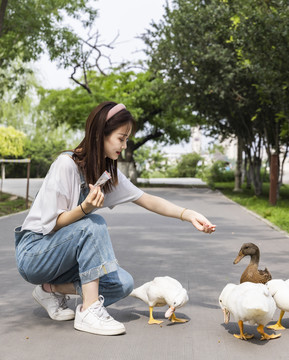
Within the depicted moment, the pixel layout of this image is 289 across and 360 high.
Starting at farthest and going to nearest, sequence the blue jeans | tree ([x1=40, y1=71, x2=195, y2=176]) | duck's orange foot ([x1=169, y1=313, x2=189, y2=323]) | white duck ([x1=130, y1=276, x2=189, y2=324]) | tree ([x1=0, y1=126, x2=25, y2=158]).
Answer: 1. tree ([x1=0, y1=126, x2=25, y2=158])
2. tree ([x1=40, y1=71, x2=195, y2=176])
3. duck's orange foot ([x1=169, y1=313, x2=189, y2=323])
4. white duck ([x1=130, y1=276, x2=189, y2=324])
5. the blue jeans

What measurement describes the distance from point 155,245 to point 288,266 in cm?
249

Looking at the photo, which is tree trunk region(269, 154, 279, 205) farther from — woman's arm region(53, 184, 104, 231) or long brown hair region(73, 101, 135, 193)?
woman's arm region(53, 184, 104, 231)

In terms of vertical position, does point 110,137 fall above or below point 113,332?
above

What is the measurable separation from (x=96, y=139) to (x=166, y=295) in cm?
124

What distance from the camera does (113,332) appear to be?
425 cm

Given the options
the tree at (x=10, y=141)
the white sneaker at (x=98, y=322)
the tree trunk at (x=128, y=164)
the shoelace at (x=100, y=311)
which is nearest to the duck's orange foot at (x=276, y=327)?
the white sneaker at (x=98, y=322)

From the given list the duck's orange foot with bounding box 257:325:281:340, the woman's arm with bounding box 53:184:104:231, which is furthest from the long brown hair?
the duck's orange foot with bounding box 257:325:281:340

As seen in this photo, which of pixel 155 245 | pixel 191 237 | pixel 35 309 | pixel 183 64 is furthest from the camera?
pixel 183 64

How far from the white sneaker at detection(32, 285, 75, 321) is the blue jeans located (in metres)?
0.23

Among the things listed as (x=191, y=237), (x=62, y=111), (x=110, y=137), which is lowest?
(x=191, y=237)

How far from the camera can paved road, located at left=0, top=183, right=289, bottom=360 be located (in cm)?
393

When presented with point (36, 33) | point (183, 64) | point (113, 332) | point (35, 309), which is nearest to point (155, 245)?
point (35, 309)

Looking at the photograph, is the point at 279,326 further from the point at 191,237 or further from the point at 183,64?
the point at 183,64

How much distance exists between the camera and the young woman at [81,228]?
4164mm
